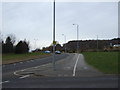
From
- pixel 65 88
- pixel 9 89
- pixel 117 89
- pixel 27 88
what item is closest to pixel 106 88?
pixel 117 89

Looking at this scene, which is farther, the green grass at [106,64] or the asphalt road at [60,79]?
the green grass at [106,64]

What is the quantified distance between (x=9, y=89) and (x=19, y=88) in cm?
47

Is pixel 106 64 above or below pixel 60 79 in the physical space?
below

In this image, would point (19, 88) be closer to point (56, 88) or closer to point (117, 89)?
point (56, 88)

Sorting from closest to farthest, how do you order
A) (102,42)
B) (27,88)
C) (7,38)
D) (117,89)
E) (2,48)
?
(117,89) < (27,88) < (2,48) < (7,38) < (102,42)

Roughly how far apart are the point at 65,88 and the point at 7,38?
86552 mm

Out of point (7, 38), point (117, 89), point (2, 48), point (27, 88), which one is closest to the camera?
point (117, 89)

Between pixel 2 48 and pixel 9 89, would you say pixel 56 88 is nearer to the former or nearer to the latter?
pixel 9 89

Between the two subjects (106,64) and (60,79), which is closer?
(60,79)

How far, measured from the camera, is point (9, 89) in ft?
38.8

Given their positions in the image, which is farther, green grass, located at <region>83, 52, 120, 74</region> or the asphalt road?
green grass, located at <region>83, 52, 120, 74</region>

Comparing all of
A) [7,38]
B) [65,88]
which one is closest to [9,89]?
[65,88]

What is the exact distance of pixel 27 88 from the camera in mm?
12031

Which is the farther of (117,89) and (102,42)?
(102,42)
